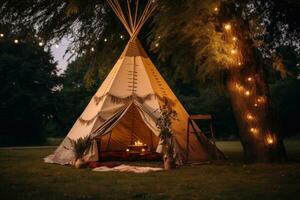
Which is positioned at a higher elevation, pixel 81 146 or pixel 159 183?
pixel 81 146

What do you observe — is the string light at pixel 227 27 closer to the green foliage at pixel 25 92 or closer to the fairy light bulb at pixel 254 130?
the fairy light bulb at pixel 254 130

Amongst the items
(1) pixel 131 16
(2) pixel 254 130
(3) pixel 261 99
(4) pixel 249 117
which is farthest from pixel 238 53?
(1) pixel 131 16

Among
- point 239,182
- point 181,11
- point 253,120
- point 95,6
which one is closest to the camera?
point 239,182

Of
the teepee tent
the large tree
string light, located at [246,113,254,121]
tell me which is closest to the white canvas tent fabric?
the teepee tent

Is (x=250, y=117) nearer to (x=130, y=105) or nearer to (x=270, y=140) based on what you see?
(x=270, y=140)

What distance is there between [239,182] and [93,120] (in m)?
4.53

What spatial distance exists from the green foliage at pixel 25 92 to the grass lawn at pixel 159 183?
53.1 ft

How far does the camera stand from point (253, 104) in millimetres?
9648

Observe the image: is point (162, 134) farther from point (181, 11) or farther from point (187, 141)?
point (181, 11)

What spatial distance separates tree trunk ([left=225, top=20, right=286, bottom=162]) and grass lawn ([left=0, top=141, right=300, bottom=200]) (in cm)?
66

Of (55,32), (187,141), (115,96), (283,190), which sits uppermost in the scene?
(55,32)

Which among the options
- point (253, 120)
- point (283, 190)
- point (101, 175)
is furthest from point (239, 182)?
point (253, 120)

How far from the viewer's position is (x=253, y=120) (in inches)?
379

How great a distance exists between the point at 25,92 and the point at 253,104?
57.8 ft
